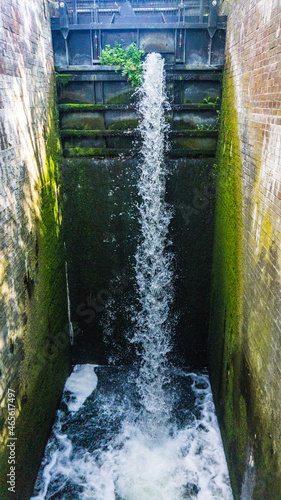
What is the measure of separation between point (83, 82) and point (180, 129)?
158 centimetres

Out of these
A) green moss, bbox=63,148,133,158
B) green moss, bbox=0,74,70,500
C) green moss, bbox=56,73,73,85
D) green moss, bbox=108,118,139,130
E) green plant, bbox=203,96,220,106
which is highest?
green moss, bbox=56,73,73,85

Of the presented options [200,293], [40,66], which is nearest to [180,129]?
[40,66]

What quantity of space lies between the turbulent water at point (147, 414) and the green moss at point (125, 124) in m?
0.12

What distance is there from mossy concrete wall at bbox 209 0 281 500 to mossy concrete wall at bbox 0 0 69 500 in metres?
2.33

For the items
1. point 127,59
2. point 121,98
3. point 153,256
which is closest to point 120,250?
point 153,256

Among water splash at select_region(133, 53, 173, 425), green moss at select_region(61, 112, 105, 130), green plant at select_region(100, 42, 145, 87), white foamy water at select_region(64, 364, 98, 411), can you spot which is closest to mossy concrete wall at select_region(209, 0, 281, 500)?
water splash at select_region(133, 53, 173, 425)

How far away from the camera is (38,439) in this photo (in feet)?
15.2

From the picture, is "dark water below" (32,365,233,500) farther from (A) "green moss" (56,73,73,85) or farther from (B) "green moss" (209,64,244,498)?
(A) "green moss" (56,73,73,85)

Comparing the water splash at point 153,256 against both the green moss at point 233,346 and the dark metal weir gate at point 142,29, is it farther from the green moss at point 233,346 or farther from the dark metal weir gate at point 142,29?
the green moss at point 233,346

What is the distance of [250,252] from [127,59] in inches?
132

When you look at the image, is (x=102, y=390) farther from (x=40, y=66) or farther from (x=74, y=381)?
(x=40, y=66)

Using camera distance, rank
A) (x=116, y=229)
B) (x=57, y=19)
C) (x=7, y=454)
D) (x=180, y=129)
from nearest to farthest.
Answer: (x=7, y=454)
(x=57, y=19)
(x=180, y=129)
(x=116, y=229)

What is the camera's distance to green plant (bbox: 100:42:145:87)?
5.20m

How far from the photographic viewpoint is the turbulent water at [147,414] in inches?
180
